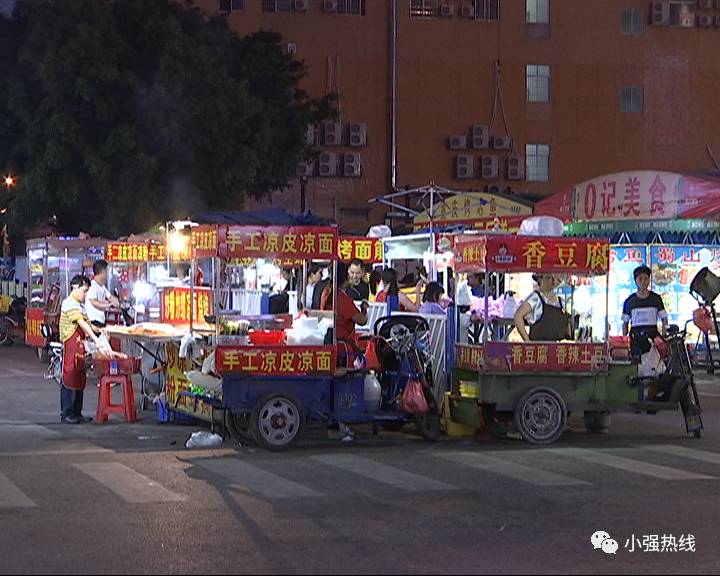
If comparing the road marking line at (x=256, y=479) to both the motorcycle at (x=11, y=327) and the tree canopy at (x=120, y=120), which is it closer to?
the tree canopy at (x=120, y=120)

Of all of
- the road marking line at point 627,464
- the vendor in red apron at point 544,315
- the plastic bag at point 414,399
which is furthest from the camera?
the vendor in red apron at point 544,315

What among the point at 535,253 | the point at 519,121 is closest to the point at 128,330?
the point at 535,253

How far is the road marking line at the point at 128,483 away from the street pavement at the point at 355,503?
0.02 metres

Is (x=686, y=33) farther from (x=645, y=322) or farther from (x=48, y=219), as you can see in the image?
(x=645, y=322)

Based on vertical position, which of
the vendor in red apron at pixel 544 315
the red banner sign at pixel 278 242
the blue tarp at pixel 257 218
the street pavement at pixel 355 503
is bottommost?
the street pavement at pixel 355 503

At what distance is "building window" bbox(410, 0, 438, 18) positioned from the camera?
42.0 m

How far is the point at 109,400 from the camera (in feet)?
52.7

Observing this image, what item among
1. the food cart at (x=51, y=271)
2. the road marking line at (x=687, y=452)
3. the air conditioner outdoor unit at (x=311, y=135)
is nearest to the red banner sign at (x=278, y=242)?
the road marking line at (x=687, y=452)

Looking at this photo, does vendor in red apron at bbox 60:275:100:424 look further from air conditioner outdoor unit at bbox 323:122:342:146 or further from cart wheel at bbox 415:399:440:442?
air conditioner outdoor unit at bbox 323:122:342:146

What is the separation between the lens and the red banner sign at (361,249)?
63.8ft

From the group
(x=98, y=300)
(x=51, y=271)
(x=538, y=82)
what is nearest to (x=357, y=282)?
(x=98, y=300)

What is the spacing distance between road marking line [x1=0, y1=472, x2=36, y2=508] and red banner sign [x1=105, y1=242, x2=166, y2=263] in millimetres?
8581

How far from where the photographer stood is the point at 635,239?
26.3 meters

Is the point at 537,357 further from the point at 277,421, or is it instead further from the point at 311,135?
the point at 311,135
